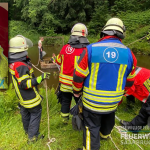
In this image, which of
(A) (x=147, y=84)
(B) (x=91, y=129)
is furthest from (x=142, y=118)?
(B) (x=91, y=129)

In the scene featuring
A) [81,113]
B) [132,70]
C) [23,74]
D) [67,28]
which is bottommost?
[81,113]

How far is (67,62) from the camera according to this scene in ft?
8.47

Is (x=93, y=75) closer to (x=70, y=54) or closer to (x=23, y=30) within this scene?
(x=70, y=54)

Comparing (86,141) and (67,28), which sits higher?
(67,28)

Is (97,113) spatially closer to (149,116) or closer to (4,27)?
(149,116)

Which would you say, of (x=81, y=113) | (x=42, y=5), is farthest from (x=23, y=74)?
(x=42, y=5)

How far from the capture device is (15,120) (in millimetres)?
2996

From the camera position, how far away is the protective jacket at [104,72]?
1683 millimetres

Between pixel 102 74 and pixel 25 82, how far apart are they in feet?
3.55

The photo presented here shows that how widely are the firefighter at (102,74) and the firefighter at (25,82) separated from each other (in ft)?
2.29

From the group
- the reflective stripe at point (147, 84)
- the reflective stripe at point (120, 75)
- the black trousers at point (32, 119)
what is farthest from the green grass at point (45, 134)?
the reflective stripe at point (120, 75)

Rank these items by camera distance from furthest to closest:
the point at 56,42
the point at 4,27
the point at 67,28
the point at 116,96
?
the point at 67,28, the point at 56,42, the point at 4,27, the point at 116,96

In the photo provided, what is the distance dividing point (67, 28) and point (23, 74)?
61.3ft

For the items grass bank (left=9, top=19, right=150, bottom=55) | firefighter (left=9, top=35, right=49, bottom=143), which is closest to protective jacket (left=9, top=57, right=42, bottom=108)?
firefighter (left=9, top=35, right=49, bottom=143)
